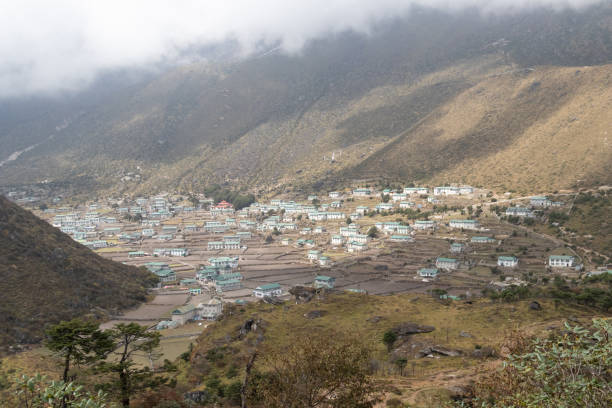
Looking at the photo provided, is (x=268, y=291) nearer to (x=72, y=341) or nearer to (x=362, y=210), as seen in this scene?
(x=72, y=341)

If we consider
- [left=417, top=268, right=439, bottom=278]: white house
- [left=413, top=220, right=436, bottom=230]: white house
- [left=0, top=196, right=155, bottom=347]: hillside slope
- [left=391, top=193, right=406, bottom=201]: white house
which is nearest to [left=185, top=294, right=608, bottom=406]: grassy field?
[left=0, top=196, right=155, bottom=347]: hillside slope

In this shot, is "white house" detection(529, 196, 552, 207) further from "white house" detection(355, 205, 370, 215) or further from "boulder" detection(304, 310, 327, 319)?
"boulder" detection(304, 310, 327, 319)

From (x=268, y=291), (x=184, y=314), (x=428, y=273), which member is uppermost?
(x=184, y=314)

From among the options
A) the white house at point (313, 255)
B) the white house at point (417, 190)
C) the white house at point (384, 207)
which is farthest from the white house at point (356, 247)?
the white house at point (417, 190)

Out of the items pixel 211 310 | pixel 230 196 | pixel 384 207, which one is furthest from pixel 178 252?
pixel 230 196

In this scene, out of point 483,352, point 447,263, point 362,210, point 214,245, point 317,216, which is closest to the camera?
point 483,352

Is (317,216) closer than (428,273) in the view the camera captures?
No

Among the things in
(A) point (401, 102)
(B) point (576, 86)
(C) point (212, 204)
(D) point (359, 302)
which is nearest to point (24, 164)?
(C) point (212, 204)
